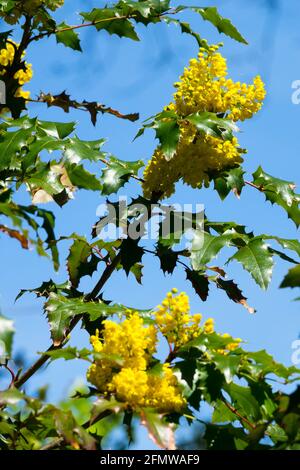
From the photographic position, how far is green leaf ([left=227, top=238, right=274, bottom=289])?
2918 mm

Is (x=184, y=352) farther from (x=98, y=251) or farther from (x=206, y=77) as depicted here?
(x=206, y=77)

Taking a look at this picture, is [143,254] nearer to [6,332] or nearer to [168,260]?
[168,260]

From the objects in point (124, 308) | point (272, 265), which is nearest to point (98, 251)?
point (124, 308)

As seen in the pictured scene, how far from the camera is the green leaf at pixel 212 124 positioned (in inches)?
121

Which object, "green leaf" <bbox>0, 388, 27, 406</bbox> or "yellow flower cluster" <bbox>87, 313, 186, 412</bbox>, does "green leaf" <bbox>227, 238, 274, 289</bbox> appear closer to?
"yellow flower cluster" <bbox>87, 313, 186, 412</bbox>

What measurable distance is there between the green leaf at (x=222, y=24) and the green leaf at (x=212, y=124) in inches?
24.1

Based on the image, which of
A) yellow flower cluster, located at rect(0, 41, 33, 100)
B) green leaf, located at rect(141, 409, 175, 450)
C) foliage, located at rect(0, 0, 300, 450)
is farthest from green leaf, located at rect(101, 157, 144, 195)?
green leaf, located at rect(141, 409, 175, 450)

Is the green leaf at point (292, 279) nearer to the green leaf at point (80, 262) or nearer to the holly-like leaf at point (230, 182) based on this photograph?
the holly-like leaf at point (230, 182)

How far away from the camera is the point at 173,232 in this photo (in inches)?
127

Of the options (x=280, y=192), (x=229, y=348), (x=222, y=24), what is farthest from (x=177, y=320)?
(x=222, y=24)

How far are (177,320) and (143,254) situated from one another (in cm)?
74

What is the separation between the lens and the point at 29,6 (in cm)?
379

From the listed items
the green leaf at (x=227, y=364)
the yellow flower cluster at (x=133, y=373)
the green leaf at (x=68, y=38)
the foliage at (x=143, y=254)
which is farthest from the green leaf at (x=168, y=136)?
the green leaf at (x=68, y=38)
